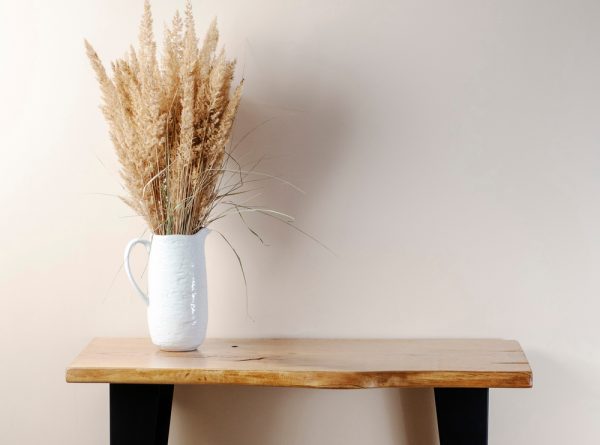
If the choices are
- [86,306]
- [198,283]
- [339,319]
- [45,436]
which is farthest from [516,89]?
[45,436]

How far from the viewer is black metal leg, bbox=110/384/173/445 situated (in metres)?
1.20

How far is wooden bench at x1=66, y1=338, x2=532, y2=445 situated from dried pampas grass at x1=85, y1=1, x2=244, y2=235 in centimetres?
23

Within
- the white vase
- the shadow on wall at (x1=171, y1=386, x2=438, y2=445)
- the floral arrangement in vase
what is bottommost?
the shadow on wall at (x1=171, y1=386, x2=438, y2=445)

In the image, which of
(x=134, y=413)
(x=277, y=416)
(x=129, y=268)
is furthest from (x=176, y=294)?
(x=277, y=416)

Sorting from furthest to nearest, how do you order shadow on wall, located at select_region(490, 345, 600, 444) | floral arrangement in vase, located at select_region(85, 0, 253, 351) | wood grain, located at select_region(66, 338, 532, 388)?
shadow on wall, located at select_region(490, 345, 600, 444), floral arrangement in vase, located at select_region(85, 0, 253, 351), wood grain, located at select_region(66, 338, 532, 388)

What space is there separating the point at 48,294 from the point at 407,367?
2.41 feet

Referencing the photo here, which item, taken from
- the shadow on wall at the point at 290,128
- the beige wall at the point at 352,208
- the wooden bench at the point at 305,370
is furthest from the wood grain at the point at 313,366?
the shadow on wall at the point at 290,128

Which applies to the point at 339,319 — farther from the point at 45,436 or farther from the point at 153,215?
the point at 45,436

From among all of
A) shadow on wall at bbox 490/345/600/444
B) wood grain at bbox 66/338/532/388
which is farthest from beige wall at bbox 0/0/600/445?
wood grain at bbox 66/338/532/388

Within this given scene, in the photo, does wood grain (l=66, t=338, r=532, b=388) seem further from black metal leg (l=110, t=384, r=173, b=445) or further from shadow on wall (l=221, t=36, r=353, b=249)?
shadow on wall (l=221, t=36, r=353, b=249)

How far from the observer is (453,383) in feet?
3.56

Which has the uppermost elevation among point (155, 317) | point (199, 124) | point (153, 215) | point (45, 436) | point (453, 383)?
point (199, 124)

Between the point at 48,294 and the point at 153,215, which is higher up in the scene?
the point at 153,215

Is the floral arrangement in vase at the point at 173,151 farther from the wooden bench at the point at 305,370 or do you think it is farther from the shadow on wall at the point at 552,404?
the shadow on wall at the point at 552,404
